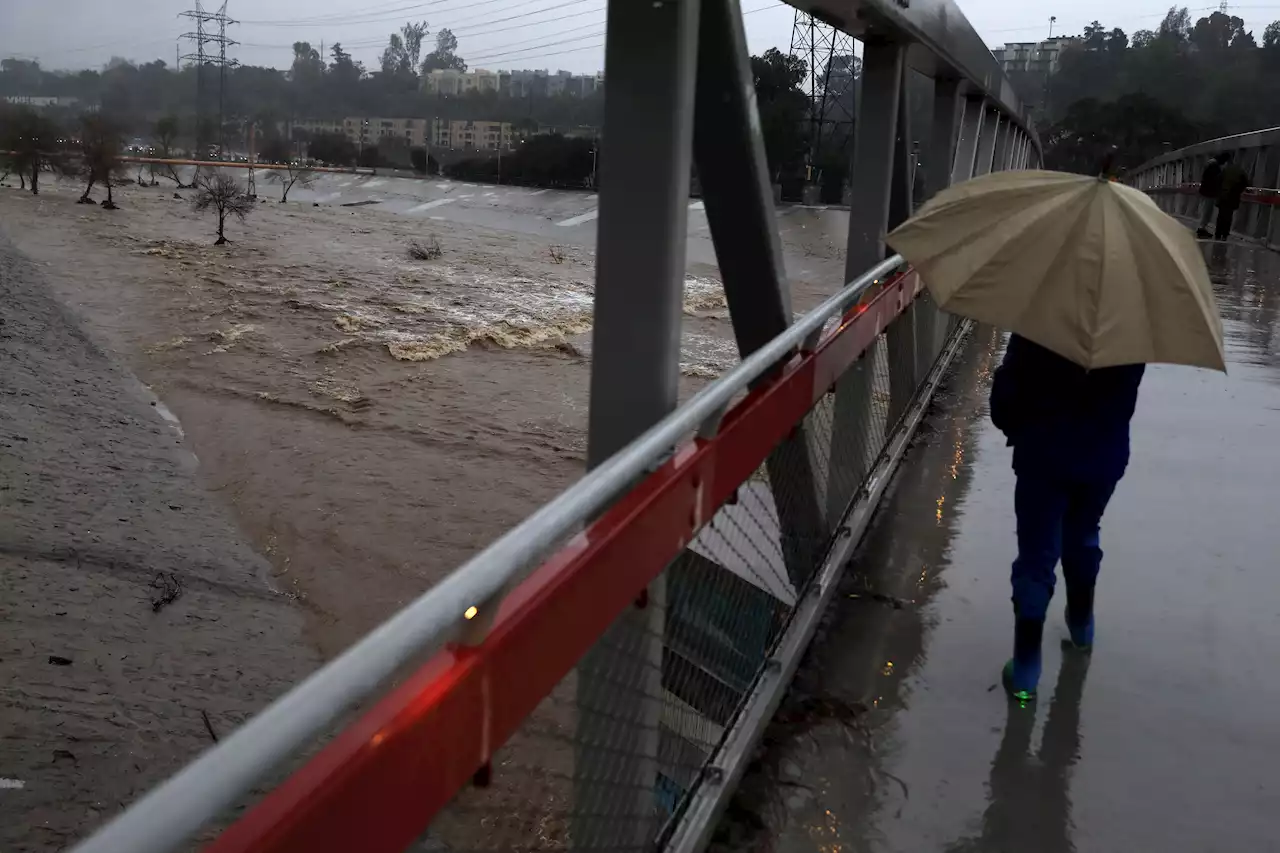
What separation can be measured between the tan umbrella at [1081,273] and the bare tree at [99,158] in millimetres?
28070

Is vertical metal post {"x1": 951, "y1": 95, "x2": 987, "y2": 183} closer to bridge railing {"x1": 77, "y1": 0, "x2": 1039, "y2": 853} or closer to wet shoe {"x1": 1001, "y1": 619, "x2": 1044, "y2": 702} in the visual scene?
bridge railing {"x1": 77, "y1": 0, "x2": 1039, "y2": 853}

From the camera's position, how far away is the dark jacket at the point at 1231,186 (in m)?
20.2

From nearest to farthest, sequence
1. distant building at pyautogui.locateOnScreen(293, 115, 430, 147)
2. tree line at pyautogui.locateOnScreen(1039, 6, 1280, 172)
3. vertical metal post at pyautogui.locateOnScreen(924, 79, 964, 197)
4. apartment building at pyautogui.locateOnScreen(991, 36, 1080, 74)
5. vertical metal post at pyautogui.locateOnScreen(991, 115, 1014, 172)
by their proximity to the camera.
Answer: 1. vertical metal post at pyautogui.locateOnScreen(924, 79, 964, 197)
2. vertical metal post at pyautogui.locateOnScreen(991, 115, 1014, 172)
3. distant building at pyautogui.locateOnScreen(293, 115, 430, 147)
4. tree line at pyautogui.locateOnScreen(1039, 6, 1280, 172)
5. apartment building at pyautogui.locateOnScreen(991, 36, 1080, 74)

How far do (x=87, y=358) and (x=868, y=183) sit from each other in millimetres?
9770

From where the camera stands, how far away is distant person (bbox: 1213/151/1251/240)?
66.3 ft

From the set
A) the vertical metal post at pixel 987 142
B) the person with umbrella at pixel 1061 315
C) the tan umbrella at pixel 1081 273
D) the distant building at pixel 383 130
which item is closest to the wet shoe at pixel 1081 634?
the person with umbrella at pixel 1061 315

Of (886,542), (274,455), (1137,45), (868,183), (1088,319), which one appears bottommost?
(274,455)

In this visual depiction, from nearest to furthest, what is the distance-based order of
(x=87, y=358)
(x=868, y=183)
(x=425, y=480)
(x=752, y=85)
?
(x=752, y=85) < (x=868, y=183) < (x=425, y=480) < (x=87, y=358)

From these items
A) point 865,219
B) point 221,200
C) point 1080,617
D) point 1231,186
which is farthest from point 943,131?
point 221,200

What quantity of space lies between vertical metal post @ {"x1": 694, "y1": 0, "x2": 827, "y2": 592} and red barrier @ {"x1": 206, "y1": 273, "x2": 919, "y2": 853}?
737mm

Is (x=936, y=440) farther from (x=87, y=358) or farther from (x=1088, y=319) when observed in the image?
(x=87, y=358)

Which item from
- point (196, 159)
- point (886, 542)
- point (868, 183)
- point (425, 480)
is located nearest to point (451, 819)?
point (886, 542)

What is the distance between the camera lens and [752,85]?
286cm

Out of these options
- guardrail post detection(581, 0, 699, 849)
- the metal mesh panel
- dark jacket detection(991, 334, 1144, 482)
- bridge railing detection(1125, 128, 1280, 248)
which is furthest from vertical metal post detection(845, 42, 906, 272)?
bridge railing detection(1125, 128, 1280, 248)
